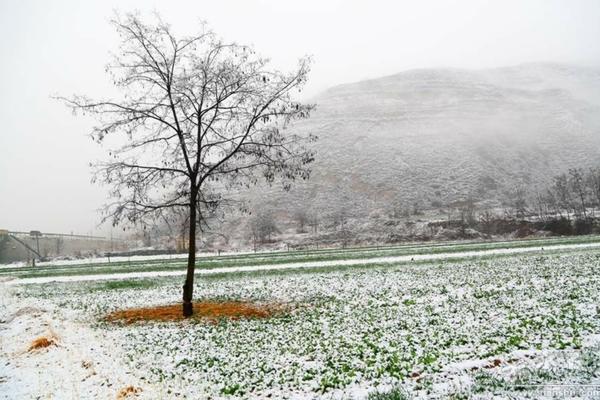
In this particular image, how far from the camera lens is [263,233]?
123 metres

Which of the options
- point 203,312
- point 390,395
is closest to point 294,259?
point 203,312

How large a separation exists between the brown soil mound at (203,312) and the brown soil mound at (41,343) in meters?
2.94

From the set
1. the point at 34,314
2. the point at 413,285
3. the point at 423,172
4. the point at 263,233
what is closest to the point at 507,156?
the point at 423,172

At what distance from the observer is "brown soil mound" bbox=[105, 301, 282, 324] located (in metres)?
15.9

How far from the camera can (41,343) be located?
42.8ft

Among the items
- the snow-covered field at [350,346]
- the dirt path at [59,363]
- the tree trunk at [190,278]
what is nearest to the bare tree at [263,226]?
the tree trunk at [190,278]

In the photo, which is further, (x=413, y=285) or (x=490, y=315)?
(x=413, y=285)

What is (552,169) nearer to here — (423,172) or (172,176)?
(423,172)

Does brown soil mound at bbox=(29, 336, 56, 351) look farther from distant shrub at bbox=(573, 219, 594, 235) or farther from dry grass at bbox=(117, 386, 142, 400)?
distant shrub at bbox=(573, 219, 594, 235)

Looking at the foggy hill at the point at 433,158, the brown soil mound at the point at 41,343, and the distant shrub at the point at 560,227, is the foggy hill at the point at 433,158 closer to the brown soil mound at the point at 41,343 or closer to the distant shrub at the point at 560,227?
the distant shrub at the point at 560,227

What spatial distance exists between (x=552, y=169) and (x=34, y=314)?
179 m

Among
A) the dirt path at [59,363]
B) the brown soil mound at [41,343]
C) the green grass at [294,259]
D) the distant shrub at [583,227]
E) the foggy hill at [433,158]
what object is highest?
the foggy hill at [433,158]

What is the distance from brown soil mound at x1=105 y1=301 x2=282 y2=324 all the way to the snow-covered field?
90cm

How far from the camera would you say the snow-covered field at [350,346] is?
827cm
